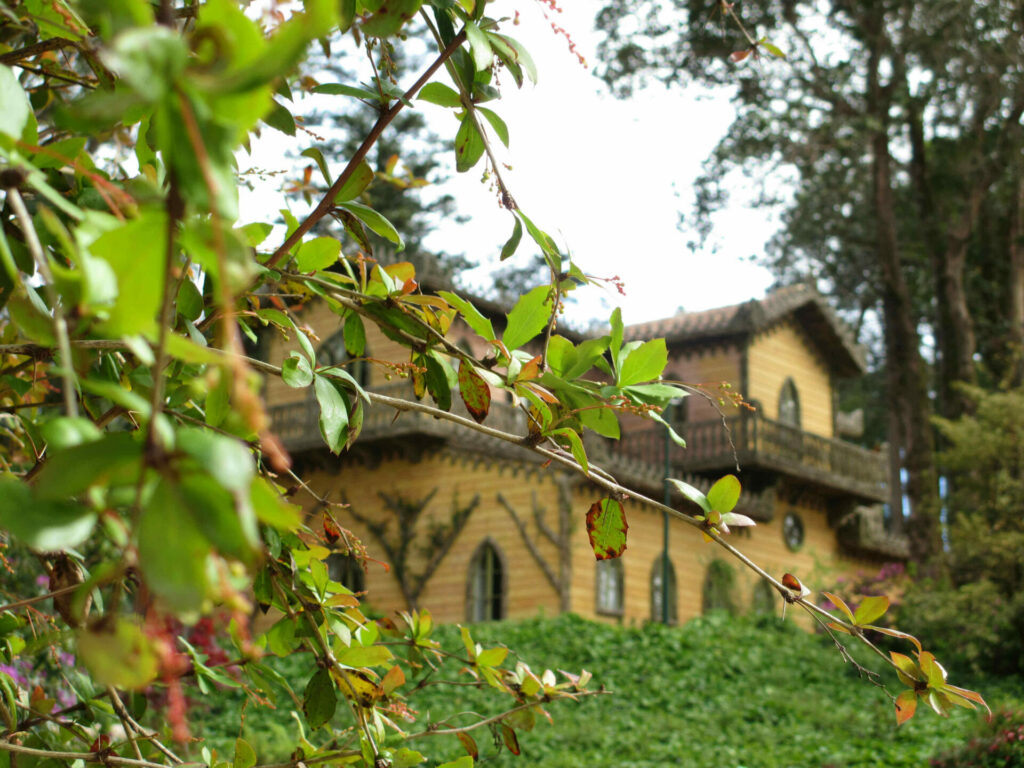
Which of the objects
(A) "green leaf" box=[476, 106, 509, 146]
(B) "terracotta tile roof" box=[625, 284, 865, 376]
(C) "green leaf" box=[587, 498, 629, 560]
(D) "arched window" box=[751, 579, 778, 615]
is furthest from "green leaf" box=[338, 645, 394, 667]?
(D) "arched window" box=[751, 579, 778, 615]

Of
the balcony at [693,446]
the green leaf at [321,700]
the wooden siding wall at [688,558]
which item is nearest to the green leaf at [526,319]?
the green leaf at [321,700]

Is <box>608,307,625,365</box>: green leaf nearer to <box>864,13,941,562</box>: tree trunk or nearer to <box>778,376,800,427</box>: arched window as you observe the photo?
<box>864,13,941,562</box>: tree trunk

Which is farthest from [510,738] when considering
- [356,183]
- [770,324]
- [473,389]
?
[770,324]

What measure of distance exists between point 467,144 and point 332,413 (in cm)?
44

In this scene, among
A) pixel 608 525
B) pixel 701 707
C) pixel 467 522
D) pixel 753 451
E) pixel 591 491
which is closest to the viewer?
pixel 608 525

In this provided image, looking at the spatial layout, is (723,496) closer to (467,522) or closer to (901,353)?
(467,522)

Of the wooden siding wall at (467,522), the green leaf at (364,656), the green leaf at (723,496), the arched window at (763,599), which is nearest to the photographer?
the green leaf at (723,496)

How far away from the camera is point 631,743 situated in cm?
809

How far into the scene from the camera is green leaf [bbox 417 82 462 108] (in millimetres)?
1271

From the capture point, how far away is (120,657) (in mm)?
523

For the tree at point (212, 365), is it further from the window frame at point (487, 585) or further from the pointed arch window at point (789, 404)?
the pointed arch window at point (789, 404)

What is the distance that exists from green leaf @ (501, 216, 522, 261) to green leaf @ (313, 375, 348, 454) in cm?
32

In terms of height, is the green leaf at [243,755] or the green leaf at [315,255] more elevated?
the green leaf at [315,255]

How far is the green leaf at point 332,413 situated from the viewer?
116cm
